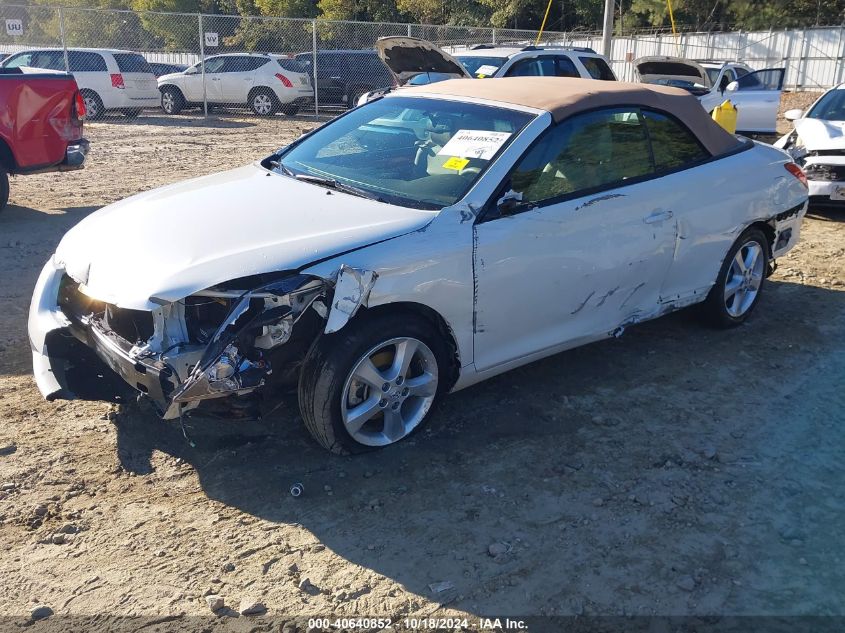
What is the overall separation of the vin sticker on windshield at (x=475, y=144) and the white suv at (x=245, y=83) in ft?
55.8

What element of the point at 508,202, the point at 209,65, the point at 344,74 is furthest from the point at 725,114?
the point at 209,65

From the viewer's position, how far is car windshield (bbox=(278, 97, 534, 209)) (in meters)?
4.09

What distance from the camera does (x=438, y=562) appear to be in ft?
10.2

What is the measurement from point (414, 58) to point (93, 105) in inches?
388

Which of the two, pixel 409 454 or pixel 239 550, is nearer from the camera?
pixel 239 550

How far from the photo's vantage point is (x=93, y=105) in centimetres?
1792

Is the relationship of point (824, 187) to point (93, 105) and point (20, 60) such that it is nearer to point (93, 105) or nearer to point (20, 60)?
point (93, 105)

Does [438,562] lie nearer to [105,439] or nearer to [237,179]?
[105,439]

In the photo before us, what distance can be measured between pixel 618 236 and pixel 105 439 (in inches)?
117

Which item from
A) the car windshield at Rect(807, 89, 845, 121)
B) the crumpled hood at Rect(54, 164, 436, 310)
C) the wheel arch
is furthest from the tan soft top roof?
the car windshield at Rect(807, 89, 845, 121)

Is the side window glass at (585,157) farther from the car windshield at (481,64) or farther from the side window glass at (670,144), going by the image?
the car windshield at (481,64)

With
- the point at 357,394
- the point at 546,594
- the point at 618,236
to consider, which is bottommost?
the point at 546,594

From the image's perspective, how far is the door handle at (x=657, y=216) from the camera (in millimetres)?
4617

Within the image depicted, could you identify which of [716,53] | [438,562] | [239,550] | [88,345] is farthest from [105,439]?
[716,53]
